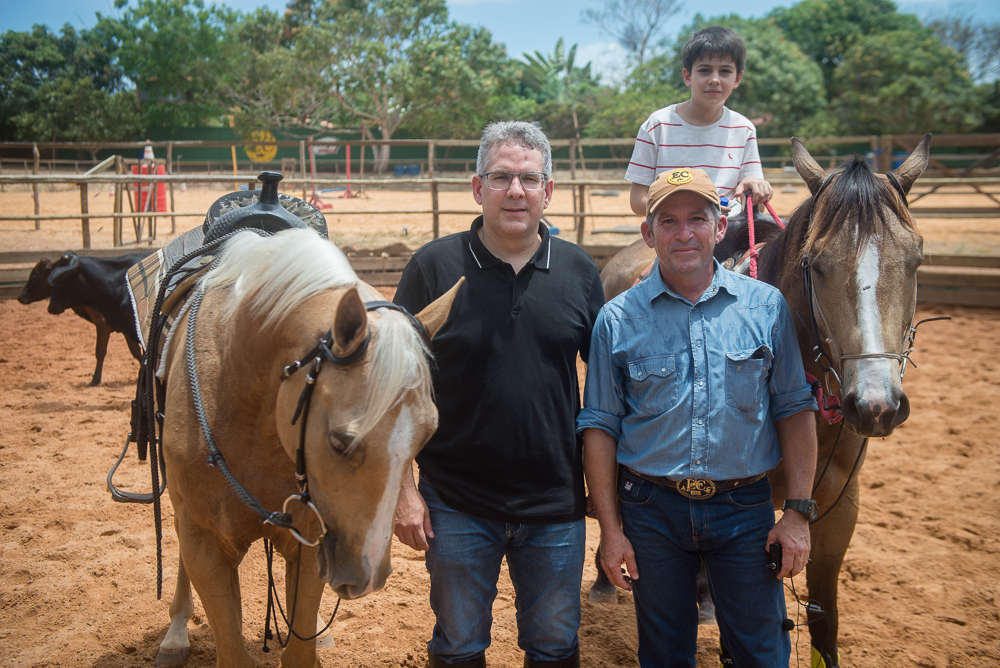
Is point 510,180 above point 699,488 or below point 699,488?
above

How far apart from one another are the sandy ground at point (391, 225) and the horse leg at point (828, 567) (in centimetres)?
722

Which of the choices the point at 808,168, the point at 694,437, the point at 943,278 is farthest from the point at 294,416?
the point at 943,278

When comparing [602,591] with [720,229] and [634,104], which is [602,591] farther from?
[634,104]

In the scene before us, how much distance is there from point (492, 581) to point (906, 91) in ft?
98.5

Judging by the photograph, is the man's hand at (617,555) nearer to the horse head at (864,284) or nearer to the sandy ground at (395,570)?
the horse head at (864,284)

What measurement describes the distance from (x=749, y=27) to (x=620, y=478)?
36044mm

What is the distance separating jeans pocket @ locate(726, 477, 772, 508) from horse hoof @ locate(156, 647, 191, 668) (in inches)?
85.0

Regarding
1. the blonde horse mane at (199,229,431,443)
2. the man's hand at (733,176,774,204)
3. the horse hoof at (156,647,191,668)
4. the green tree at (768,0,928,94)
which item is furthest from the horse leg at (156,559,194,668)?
the green tree at (768,0,928,94)

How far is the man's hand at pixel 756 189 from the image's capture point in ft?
8.59

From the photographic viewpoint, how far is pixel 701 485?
67.4 inches

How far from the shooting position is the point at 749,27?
32.1m

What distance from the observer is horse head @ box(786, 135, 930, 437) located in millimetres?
1755

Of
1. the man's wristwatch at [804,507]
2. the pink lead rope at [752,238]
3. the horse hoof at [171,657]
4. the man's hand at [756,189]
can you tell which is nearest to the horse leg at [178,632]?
the horse hoof at [171,657]

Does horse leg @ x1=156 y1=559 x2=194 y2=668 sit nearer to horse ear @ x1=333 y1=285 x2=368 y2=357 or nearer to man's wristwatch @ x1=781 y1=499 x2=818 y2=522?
A: horse ear @ x1=333 y1=285 x2=368 y2=357
